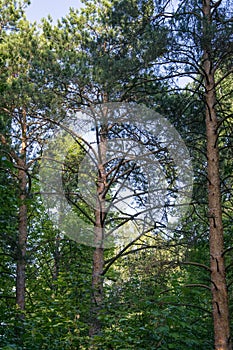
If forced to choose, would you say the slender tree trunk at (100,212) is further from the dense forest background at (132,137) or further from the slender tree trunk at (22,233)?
the slender tree trunk at (22,233)

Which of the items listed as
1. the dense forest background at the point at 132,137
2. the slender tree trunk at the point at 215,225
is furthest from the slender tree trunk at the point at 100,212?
the slender tree trunk at the point at 215,225

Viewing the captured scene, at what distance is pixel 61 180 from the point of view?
9734mm

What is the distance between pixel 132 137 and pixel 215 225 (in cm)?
335

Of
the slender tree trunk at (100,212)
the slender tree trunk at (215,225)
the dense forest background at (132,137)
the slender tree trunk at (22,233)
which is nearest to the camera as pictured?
the slender tree trunk at (215,225)

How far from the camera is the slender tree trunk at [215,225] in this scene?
5.45 m

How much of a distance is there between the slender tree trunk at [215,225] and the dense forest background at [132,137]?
0.6 inches

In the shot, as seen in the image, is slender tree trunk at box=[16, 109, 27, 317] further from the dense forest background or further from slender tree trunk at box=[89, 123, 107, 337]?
slender tree trunk at box=[89, 123, 107, 337]

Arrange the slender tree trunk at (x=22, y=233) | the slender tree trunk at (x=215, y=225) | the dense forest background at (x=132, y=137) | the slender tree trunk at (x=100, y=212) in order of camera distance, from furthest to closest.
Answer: the slender tree trunk at (x=22, y=233), the slender tree trunk at (x=100, y=212), the dense forest background at (x=132, y=137), the slender tree trunk at (x=215, y=225)

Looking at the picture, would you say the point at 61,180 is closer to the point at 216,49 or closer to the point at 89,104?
the point at 89,104

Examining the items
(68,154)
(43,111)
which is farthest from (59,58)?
(68,154)

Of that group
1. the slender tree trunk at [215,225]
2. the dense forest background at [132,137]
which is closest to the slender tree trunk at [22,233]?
the dense forest background at [132,137]

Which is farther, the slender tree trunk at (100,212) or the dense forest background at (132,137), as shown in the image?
the slender tree trunk at (100,212)

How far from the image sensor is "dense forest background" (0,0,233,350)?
18.9ft

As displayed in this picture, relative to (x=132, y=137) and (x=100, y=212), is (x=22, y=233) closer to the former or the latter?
(x=100, y=212)
